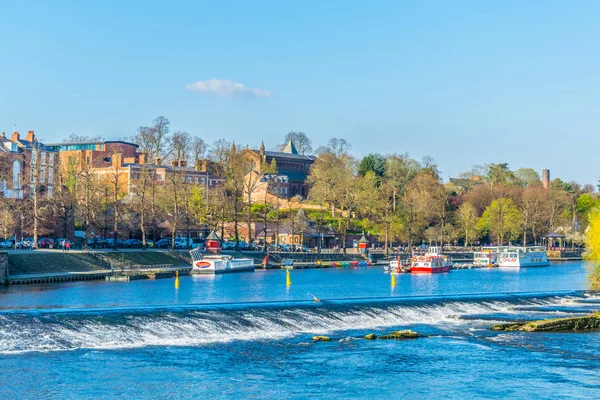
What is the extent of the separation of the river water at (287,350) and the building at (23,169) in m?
28.8

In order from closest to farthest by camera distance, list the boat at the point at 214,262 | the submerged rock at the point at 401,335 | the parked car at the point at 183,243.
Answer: the submerged rock at the point at 401,335 → the boat at the point at 214,262 → the parked car at the point at 183,243

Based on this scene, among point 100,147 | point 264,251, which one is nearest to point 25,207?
point 264,251

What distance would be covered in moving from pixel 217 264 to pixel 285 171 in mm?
95498

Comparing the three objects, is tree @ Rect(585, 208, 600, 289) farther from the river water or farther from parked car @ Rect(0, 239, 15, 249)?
parked car @ Rect(0, 239, 15, 249)

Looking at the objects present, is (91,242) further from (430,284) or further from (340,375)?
(340,375)

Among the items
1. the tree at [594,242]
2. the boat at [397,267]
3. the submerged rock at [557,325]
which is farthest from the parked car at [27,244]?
the submerged rock at [557,325]

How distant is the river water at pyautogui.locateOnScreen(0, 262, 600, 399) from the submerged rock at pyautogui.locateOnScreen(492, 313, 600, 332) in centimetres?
111

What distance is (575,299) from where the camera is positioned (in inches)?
2507

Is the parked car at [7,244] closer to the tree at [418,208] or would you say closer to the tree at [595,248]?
the tree at [595,248]

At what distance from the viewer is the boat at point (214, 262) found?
92.2 m

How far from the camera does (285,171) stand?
7392 inches

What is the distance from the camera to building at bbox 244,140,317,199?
169325 mm

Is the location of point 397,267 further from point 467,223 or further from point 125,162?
point 125,162

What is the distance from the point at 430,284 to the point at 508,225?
224 feet
